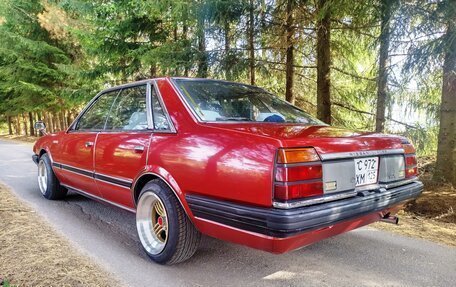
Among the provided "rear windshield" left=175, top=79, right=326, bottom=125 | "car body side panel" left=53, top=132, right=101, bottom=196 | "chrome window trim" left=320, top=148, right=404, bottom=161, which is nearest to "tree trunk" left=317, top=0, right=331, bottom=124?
"rear windshield" left=175, top=79, right=326, bottom=125

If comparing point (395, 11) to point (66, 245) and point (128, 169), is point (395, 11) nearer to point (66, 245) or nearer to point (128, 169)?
point (128, 169)

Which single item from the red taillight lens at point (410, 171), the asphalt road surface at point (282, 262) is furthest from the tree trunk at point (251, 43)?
the red taillight lens at point (410, 171)

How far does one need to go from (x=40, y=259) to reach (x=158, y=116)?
64.8 inches

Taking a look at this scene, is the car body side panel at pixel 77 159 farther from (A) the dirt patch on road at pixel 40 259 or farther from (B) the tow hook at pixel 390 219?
(B) the tow hook at pixel 390 219

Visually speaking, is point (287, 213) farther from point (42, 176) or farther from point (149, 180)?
point (42, 176)

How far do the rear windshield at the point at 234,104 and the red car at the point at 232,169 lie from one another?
14 mm

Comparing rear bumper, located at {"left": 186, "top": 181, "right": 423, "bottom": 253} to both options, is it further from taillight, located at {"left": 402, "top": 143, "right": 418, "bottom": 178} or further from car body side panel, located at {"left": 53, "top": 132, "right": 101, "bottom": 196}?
car body side panel, located at {"left": 53, "top": 132, "right": 101, "bottom": 196}

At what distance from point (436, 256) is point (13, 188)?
636 cm

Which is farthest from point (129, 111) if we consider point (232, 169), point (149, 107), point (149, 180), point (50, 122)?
point (50, 122)

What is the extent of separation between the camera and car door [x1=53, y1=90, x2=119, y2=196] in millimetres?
3963

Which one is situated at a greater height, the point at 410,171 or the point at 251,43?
the point at 251,43

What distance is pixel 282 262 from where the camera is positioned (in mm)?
3033

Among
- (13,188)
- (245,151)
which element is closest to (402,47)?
(245,151)

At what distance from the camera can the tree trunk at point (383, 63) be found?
5.21m
